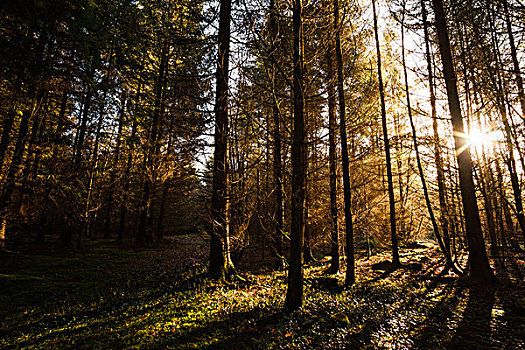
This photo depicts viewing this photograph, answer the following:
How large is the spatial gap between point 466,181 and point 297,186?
6714 mm

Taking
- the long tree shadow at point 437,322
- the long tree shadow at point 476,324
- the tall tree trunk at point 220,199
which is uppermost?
the tall tree trunk at point 220,199

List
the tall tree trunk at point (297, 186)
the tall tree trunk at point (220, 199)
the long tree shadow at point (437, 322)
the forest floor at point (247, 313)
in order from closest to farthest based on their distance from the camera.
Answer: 1. the forest floor at point (247, 313)
2. the long tree shadow at point (437, 322)
3. the tall tree trunk at point (297, 186)
4. the tall tree trunk at point (220, 199)

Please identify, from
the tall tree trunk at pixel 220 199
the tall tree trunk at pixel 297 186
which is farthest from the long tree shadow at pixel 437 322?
the tall tree trunk at pixel 220 199

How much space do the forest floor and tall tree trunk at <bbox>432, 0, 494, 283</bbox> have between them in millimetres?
623

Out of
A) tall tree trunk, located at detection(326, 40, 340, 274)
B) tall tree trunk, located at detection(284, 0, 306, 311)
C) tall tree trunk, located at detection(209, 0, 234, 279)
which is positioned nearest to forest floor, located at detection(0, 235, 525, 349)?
tall tree trunk, located at detection(284, 0, 306, 311)

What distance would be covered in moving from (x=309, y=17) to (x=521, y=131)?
7.53m

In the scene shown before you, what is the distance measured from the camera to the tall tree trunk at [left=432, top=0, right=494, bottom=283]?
7379mm

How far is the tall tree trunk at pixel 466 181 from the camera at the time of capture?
738 centimetres

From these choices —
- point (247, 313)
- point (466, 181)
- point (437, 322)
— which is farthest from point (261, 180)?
point (466, 181)

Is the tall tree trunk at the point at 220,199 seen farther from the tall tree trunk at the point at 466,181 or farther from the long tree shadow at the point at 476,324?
the tall tree trunk at the point at 466,181

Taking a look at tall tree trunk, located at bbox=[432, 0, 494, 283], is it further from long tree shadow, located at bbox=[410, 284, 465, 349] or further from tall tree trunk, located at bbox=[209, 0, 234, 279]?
tall tree trunk, located at bbox=[209, 0, 234, 279]

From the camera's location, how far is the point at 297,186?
178 inches

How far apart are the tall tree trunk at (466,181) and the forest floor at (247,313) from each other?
24.5 inches

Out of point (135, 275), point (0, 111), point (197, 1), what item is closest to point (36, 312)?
point (135, 275)
